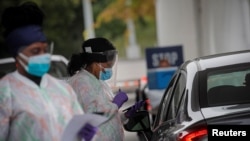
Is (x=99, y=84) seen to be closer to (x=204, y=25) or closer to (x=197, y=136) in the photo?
(x=197, y=136)

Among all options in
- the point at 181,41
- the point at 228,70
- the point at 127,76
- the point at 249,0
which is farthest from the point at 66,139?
the point at 127,76

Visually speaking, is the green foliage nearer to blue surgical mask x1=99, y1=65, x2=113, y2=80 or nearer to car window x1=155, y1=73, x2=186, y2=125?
car window x1=155, y1=73, x2=186, y2=125

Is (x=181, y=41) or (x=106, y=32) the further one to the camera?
(x=106, y=32)

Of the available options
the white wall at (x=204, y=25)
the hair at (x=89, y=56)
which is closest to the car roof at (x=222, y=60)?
the hair at (x=89, y=56)

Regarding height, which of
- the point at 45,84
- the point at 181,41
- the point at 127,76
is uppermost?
the point at 45,84

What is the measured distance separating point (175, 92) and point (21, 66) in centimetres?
232

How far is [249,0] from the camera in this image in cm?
1705

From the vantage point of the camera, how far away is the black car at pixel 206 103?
201 inches

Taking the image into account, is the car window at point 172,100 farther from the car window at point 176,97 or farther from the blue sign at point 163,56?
the blue sign at point 163,56

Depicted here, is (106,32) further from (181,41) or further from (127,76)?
(181,41)

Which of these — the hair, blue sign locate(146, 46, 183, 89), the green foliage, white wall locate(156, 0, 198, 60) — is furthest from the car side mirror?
the green foliage

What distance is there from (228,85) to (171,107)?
571 millimetres

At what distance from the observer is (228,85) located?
6.12 metres

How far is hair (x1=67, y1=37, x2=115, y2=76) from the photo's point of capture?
6371 mm
